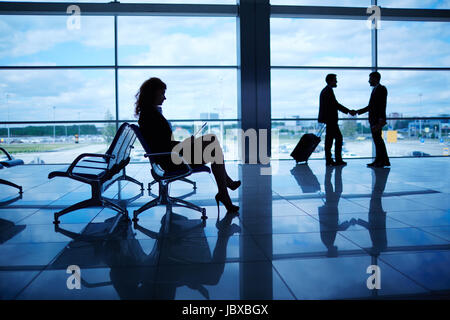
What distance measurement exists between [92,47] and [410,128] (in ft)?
23.7

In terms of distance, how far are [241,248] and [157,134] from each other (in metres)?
1.28

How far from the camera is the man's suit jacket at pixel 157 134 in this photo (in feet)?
10.3

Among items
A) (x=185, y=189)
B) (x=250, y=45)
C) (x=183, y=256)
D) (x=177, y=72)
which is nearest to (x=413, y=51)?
(x=250, y=45)

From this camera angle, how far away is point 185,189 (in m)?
4.73

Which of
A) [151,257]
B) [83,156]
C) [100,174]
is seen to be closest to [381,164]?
[100,174]

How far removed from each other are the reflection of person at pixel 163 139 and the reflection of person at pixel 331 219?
780mm

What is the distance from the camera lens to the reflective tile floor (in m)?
1.72

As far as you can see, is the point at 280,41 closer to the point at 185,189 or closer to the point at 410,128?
the point at 410,128

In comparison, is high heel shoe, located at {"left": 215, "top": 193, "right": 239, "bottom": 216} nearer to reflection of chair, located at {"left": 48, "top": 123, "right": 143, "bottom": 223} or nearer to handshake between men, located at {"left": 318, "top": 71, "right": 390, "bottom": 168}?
reflection of chair, located at {"left": 48, "top": 123, "right": 143, "bottom": 223}

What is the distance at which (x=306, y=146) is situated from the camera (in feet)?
25.2

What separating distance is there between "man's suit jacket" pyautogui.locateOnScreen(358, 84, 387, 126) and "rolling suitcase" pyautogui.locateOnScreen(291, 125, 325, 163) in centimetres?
129

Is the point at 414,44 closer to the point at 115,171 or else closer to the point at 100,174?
the point at 115,171

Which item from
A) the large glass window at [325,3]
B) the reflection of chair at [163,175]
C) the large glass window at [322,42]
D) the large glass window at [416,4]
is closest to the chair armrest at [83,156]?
the reflection of chair at [163,175]

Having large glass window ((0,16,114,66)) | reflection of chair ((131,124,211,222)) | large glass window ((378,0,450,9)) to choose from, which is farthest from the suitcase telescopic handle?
reflection of chair ((131,124,211,222))
